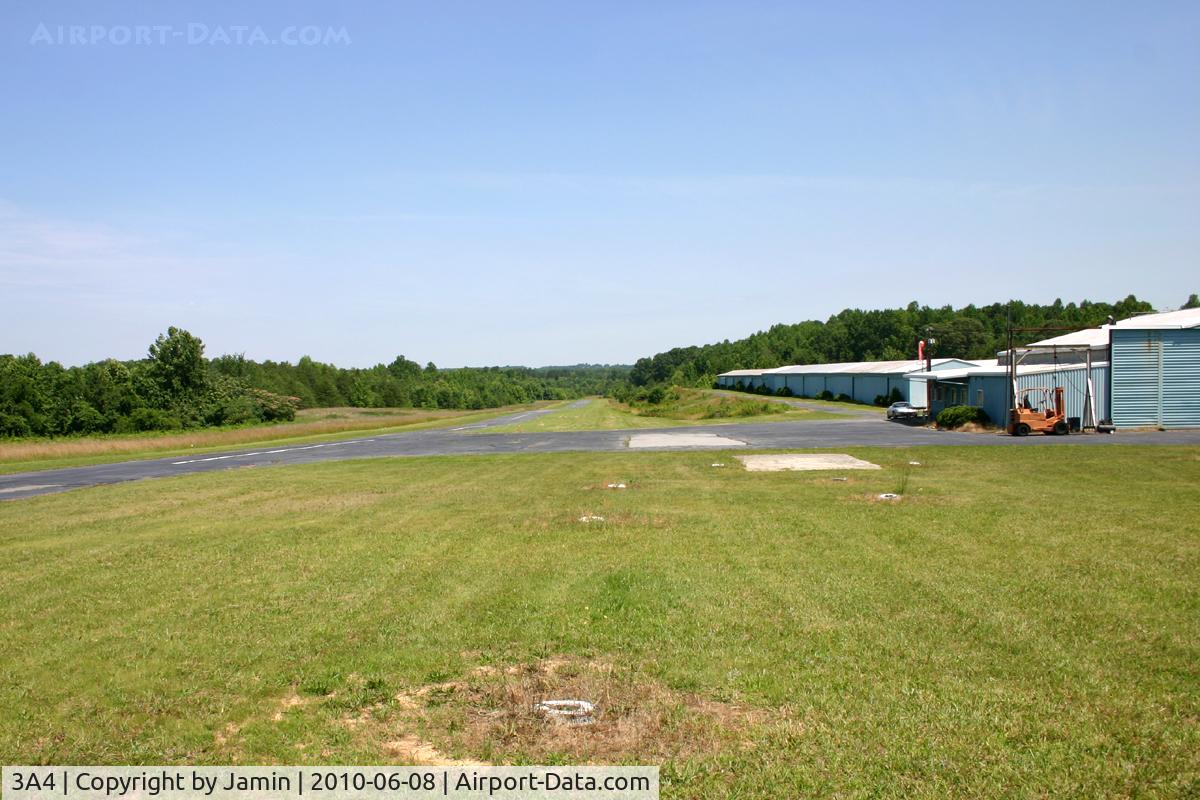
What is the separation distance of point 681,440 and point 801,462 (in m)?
12.7

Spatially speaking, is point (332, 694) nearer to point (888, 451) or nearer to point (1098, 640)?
point (1098, 640)

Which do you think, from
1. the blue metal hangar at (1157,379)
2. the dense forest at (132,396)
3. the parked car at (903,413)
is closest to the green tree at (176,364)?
the dense forest at (132,396)

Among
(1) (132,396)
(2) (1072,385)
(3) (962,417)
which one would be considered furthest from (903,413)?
(1) (132,396)

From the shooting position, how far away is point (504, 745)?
5582mm

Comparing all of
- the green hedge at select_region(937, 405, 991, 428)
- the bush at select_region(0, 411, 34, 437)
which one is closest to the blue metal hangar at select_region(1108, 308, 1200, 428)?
the green hedge at select_region(937, 405, 991, 428)

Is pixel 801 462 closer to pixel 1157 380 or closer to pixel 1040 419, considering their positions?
pixel 1040 419

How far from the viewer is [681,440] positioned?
37906mm

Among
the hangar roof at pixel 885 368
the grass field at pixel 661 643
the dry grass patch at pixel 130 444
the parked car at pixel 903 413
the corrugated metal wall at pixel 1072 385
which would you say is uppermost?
the hangar roof at pixel 885 368

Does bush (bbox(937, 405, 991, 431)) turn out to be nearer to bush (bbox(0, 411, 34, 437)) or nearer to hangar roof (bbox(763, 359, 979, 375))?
hangar roof (bbox(763, 359, 979, 375))

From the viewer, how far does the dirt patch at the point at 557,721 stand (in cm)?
546

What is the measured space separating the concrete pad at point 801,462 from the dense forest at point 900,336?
10173cm

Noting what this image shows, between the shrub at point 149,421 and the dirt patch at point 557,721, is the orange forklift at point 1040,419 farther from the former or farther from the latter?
the shrub at point 149,421

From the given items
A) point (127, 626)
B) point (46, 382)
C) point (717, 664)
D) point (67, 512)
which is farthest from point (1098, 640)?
point (46, 382)

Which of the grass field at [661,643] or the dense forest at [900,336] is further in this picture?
the dense forest at [900,336]
